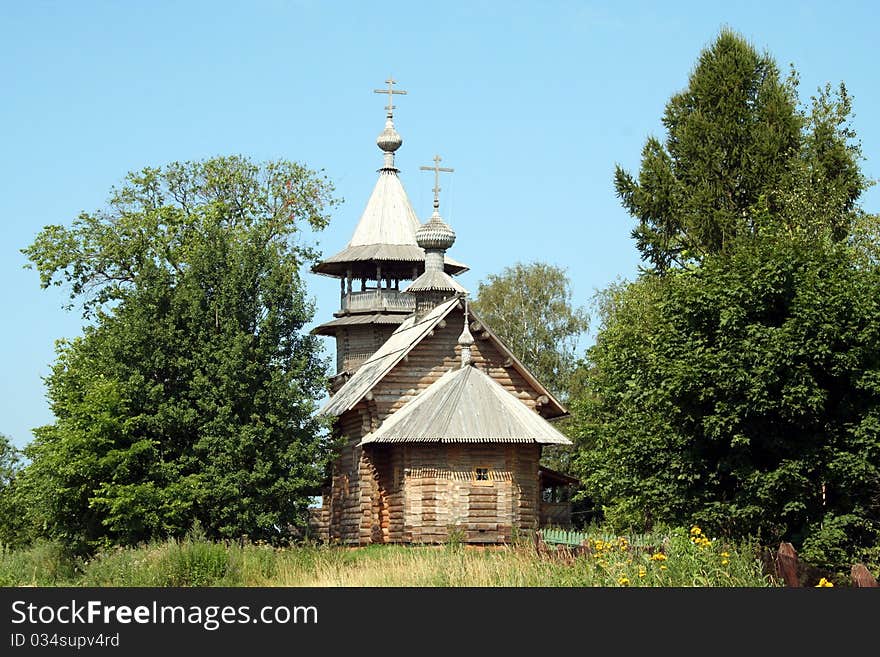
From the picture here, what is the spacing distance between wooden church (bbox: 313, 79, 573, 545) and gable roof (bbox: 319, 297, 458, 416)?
0.07 metres

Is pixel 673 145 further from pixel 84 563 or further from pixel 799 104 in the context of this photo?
pixel 84 563

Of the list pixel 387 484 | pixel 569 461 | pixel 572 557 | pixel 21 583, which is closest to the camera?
pixel 572 557

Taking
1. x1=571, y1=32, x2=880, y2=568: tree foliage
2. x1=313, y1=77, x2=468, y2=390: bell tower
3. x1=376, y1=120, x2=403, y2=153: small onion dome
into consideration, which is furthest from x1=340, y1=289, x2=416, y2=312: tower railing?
x1=571, y1=32, x2=880, y2=568: tree foliage

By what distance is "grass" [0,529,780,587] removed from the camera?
53.0ft

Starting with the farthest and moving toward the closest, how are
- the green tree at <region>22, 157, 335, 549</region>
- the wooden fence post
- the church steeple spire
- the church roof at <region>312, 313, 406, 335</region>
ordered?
the church roof at <region>312, 313, 406, 335</region>
the church steeple spire
the green tree at <region>22, 157, 335, 549</region>
the wooden fence post

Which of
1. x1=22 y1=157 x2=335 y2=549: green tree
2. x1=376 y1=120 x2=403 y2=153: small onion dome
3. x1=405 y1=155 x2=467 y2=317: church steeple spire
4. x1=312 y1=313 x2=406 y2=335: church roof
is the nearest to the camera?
x1=22 y1=157 x2=335 y2=549: green tree

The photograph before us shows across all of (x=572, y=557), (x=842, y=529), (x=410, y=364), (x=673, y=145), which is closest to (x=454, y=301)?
(x=410, y=364)

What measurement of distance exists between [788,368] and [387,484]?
15865 mm

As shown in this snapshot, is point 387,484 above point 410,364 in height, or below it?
below

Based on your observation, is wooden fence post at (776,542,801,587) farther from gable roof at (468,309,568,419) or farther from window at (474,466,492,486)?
gable roof at (468,309,568,419)

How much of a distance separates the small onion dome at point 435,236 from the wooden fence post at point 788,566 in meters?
30.6

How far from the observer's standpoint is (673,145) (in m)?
41.5

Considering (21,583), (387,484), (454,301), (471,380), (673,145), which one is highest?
(673,145)

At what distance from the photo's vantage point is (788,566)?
1512cm
